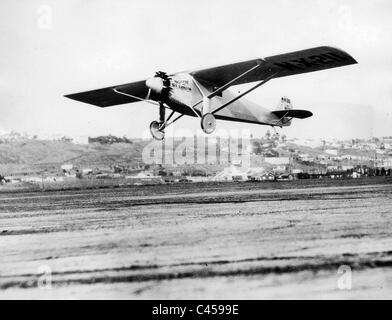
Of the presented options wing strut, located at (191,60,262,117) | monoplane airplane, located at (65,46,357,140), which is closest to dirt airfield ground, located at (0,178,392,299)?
monoplane airplane, located at (65,46,357,140)

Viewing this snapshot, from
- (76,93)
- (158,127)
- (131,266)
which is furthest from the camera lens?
(76,93)

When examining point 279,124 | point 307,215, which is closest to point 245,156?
point 279,124

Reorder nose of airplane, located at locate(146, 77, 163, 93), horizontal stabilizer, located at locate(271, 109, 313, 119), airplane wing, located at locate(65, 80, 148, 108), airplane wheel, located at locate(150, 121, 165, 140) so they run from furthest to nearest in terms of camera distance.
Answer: horizontal stabilizer, located at locate(271, 109, 313, 119) → airplane wing, located at locate(65, 80, 148, 108) → airplane wheel, located at locate(150, 121, 165, 140) → nose of airplane, located at locate(146, 77, 163, 93)

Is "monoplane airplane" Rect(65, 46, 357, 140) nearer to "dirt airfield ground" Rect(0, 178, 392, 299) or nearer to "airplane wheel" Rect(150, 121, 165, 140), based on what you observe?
"airplane wheel" Rect(150, 121, 165, 140)

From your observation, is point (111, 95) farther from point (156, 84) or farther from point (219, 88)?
point (219, 88)

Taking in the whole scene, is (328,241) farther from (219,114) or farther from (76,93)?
(76,93)

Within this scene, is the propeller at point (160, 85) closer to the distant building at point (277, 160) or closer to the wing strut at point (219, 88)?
the wing strut at point (219, 88)

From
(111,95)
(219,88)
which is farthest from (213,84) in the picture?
(111,95)
